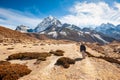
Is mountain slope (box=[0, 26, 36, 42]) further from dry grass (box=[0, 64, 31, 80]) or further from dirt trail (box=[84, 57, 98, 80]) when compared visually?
dry grass (box=[0, 64, 31, 80])

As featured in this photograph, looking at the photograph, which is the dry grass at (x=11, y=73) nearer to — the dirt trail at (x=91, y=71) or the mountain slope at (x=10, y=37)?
the dirt trail at (x=91, y=71)

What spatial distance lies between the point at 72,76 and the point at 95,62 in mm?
7774

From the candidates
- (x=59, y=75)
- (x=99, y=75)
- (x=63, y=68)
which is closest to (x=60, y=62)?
(x=63, y=68)

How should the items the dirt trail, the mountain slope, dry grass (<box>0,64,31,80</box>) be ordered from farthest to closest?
the mountain slope → the dirt trail → dry grass (<box>0,64,31,80</box>)

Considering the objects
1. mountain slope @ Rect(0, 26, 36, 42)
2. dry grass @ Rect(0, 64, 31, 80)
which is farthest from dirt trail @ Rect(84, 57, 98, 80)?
mountain slope @ Rect(0, 26, 36, 42)

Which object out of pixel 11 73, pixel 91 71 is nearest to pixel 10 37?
pixel 91 71

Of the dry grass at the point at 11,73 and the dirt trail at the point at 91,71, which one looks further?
the dirt trail at the point at 91,71

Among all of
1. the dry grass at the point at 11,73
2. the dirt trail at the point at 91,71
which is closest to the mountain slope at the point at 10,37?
the dirt trail at the point at 91,71

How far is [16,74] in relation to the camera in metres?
19.0

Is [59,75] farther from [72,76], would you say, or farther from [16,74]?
[16,74]

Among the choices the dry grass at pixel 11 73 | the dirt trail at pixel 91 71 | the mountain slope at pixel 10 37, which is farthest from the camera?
the mountain slope at pixel 10 37

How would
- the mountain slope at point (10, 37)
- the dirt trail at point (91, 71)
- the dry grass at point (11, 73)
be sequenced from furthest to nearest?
the mountain slope at point (10, 37) → the dirt trail at point (91, 71) → the dry grass at point (11, 73)

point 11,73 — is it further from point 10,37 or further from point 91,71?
point 10,37

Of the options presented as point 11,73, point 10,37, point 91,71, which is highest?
point 10,37
